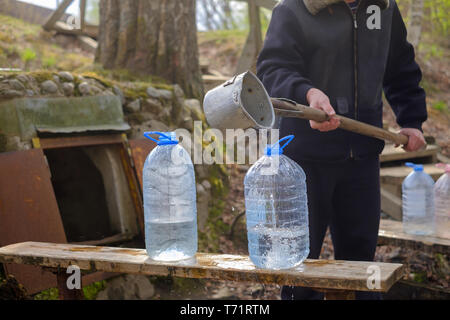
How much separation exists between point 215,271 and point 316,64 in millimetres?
1355

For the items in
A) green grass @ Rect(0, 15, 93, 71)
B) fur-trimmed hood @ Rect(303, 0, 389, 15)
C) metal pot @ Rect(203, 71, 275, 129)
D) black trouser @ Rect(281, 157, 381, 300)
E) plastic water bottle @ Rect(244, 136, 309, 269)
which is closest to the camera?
metal pot @ Rect(203, 71, 275, 129)

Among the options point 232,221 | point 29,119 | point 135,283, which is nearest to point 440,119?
point 232,221

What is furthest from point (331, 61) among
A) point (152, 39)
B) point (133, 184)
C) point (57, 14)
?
point (57, 14)

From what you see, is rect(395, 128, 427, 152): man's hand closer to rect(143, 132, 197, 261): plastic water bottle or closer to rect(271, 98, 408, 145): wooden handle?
rect(271, 98, 408, 145): wooden handle

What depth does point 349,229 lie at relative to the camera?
295cm

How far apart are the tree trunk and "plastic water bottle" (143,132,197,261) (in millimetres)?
3410

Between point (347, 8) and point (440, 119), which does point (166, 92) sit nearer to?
point (347, 8)

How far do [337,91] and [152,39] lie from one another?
382 centimetres

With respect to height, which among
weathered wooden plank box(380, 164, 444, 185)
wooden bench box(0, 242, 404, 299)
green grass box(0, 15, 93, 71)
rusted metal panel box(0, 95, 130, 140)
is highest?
green grass box(0, 15, 93, 71)

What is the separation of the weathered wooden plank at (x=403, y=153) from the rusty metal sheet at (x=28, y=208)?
165 inches

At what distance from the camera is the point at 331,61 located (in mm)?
2811

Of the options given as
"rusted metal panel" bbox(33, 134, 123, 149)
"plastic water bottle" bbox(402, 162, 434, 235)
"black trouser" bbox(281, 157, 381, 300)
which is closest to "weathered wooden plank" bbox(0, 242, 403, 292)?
"black trouser" bbox(281, 157, 381, 300)

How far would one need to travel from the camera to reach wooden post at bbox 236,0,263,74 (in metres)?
7.79

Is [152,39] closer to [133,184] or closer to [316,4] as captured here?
[133,184]
